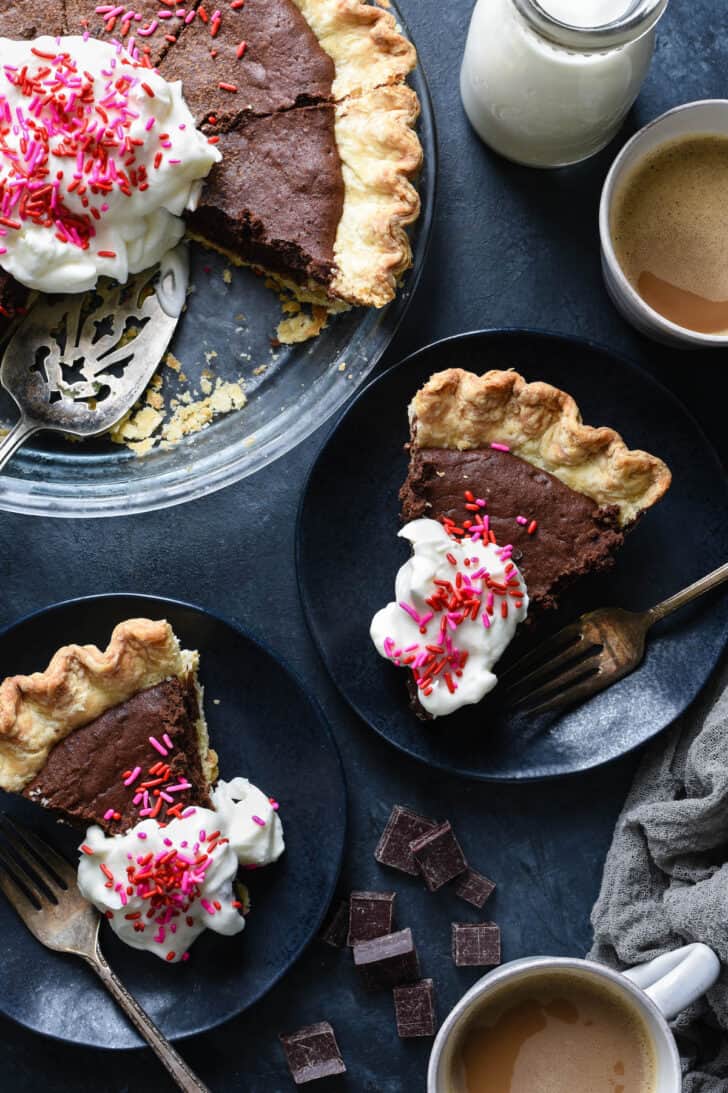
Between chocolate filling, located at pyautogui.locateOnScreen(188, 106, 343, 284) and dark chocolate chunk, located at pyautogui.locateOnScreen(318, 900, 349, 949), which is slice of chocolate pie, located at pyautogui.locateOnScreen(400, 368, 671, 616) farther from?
dark chocolate chunk, located at pyautogui.locateOnScreen(318, 900, 349, 949)

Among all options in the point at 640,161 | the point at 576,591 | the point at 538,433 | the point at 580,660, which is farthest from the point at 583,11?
the point at 580,660

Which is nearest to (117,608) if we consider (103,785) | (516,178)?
(103,785)

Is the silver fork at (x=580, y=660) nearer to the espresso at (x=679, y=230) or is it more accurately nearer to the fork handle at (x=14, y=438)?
the espresso at (x=679, y=230)

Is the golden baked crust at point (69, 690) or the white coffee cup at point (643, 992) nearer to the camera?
the white coffee cup at point (643, 992)

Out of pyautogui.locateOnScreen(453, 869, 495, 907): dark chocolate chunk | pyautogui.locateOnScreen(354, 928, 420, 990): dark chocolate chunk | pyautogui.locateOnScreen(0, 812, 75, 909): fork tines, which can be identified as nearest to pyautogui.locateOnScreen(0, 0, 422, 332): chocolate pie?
pyautogui.locateOnScreen(0, 812, 75, 909): fork tines

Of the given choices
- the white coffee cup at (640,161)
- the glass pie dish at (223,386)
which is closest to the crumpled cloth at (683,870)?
the white coffee cup at (640,161)

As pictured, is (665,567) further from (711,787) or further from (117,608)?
(117,608)

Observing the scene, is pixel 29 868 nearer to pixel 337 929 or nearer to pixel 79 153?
pixel 337 929

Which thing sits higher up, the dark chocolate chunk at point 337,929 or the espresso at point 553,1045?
the espresso at point 553,1045
